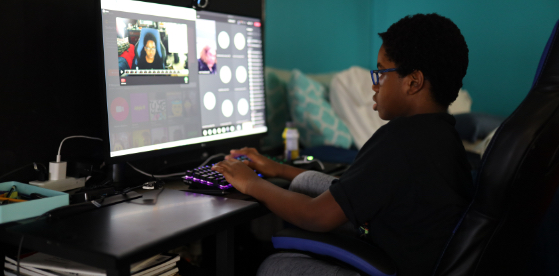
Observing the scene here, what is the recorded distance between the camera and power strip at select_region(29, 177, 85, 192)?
112cm

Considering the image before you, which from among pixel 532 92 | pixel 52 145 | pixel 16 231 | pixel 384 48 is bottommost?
pixel 16 231

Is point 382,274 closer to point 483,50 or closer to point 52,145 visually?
point 52,145

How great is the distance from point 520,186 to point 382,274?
31 cm

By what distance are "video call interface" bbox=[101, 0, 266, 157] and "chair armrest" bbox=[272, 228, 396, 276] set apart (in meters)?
0.52

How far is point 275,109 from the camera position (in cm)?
216

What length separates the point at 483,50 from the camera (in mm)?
3041

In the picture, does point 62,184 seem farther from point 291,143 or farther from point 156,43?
point 291,143

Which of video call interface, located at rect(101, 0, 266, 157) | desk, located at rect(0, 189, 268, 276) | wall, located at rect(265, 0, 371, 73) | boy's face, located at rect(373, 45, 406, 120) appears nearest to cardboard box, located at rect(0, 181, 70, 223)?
desk, located at rect(0, 189, 268, 276)

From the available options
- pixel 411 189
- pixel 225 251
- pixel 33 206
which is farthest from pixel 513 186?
pixel 33 206

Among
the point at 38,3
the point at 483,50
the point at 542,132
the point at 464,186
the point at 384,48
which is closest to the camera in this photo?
the point at 542,132

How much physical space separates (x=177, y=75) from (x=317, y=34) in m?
1.49

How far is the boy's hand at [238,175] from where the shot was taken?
44.1 inches

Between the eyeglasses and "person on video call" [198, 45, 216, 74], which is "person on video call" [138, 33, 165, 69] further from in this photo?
the eyeglasses

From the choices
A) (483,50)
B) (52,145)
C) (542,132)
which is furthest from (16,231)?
(483,50)
